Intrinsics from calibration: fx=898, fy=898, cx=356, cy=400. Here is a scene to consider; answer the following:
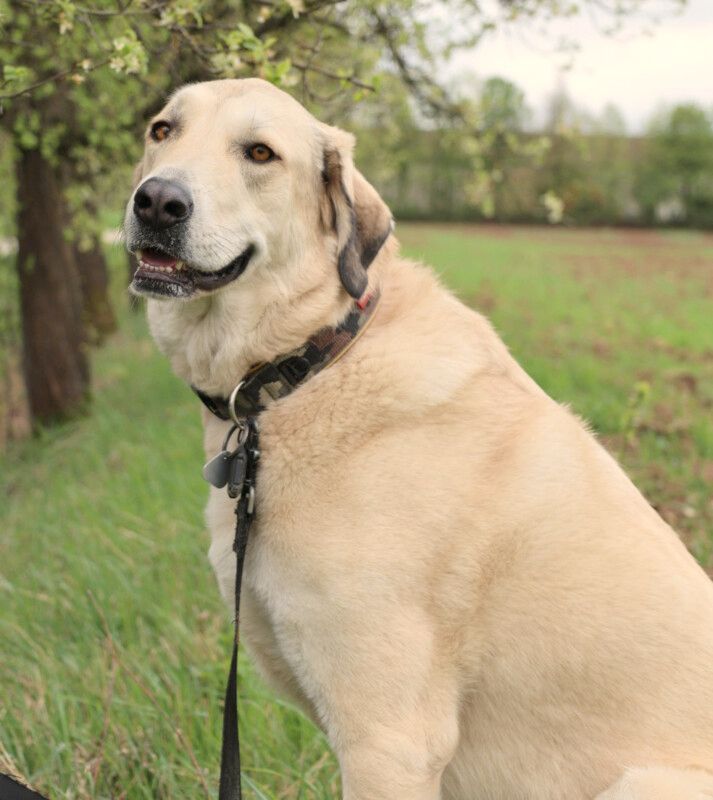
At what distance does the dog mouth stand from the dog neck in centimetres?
6

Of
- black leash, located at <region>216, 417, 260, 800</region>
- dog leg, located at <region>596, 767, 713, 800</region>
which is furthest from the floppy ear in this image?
dog leg, located at <region>596, 767, 713, 800</region>

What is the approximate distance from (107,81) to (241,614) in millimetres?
5577

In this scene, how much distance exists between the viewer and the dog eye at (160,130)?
9.41ft

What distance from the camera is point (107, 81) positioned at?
22.5 feet

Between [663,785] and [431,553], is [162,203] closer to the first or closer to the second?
[431,553]

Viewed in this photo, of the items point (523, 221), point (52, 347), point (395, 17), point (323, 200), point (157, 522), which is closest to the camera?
point (323, 200)

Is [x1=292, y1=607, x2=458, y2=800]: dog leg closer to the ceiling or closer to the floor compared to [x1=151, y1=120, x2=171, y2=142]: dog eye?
closer to the floor

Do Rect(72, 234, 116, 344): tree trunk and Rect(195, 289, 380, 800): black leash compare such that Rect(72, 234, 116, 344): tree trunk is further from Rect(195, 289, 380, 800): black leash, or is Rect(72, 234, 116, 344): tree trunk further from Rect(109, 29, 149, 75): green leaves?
Rect(195, 289, 380, 800): black leash

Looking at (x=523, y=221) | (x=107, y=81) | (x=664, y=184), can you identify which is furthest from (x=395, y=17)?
(x=664, y=184)

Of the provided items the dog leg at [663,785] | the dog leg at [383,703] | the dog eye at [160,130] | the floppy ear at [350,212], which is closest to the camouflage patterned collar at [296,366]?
the floppy ear at [350,212]

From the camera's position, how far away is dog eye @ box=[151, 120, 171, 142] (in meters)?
2.87

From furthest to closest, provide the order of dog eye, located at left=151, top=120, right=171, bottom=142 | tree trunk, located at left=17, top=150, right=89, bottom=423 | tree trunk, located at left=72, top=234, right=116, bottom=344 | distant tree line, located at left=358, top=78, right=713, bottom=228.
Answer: distant tree line, located at left=358, top=78, right=713, bottom=228 < tree trunk, located at left=72, top=234, right=116, bottom=344 < tree trunk, located at left=17, top=150, right=89, bottom=423 < dog eye, located at left=151, top=120, right=171, bottom=142

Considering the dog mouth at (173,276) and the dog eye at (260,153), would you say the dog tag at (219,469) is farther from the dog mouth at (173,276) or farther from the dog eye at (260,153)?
the dog eye at (260,153)

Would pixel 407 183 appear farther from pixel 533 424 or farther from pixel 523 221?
pixel 533 424
